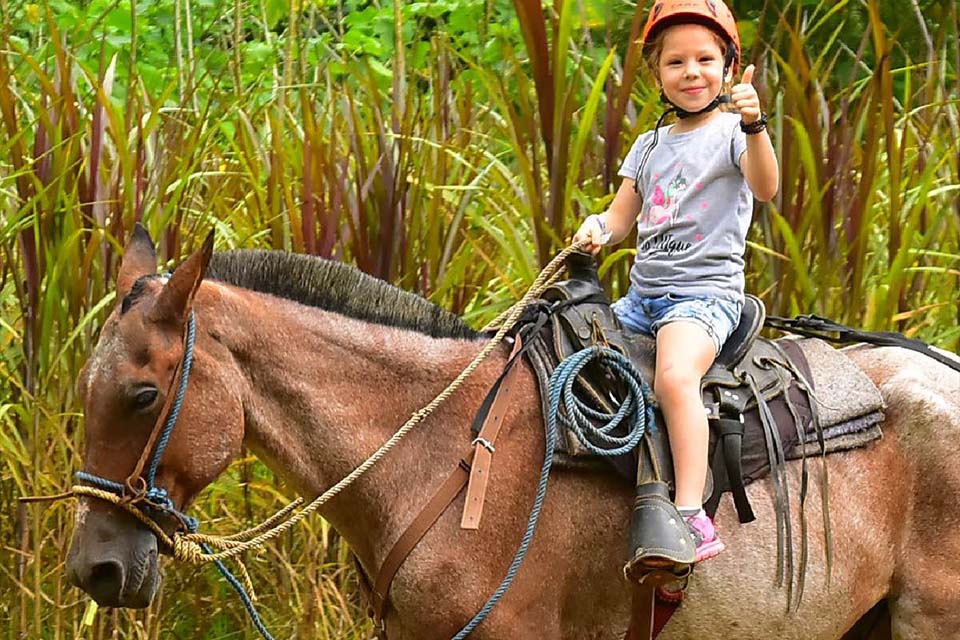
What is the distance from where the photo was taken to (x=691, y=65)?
3223mm

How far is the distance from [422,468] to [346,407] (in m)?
0.24

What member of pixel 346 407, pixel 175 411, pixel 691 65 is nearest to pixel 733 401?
pixel 691 65

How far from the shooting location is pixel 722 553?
10.5ft

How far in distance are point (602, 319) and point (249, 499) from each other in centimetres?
188

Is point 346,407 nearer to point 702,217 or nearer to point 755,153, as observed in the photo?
point 702,217

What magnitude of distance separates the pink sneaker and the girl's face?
1098mm

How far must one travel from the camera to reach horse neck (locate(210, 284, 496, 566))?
2.93 m

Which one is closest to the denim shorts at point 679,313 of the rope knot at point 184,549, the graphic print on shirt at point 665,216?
the graphic print on shirt at point 665,216

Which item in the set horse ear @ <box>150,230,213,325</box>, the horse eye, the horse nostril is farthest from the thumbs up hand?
the horse nostril

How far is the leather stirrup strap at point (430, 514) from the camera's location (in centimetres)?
294

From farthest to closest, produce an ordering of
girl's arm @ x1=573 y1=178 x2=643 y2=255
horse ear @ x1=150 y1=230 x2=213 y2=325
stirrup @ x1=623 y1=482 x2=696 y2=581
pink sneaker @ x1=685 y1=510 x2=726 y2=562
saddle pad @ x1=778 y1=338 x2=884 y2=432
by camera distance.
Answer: girl's arm @ x1=573 y1=178 x2=643 y2=255 < saddle pad @ x1=778 y1=338 x2=884 y2=432 < pink sneaker @ x1=685 y1=510 x2=726 y2=562 < stirrup @ x1=623 y1=482 x2=696 y2=581 < horse ear @ x1=150 y1=230 x2=213 y2=325

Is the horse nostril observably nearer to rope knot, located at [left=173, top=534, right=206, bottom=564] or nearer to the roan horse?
the roan horse

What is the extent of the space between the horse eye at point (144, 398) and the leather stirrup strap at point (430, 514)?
2.21 feet

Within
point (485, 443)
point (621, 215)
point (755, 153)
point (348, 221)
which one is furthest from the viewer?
point (348, 221)
